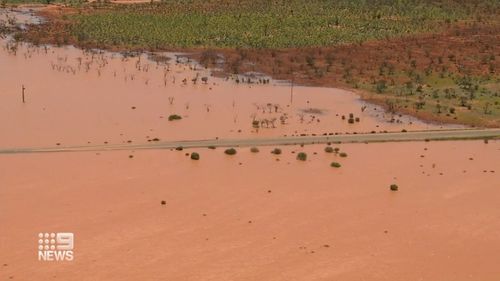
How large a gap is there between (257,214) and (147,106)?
15.1 meters

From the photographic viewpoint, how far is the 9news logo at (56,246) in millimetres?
19078

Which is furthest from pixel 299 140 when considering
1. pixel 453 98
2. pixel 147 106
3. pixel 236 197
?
pixel 453 98

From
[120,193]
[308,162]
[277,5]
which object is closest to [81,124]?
[120,193]

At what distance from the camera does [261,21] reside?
213ft

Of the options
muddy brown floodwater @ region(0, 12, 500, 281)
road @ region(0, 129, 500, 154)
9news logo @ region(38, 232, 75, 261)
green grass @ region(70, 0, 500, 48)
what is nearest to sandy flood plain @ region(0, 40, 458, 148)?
muddy brown floodwater @ region(0, 12, 500, 281)

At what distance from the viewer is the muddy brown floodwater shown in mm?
19422

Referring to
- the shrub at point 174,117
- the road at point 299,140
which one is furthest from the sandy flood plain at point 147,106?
the road at point 299,140

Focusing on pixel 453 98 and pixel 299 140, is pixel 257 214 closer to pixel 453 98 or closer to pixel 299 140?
pixel 299 140

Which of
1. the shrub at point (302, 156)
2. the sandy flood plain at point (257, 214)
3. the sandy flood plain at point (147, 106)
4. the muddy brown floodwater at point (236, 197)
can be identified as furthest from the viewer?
the sandy flood plain at point (147, 106)

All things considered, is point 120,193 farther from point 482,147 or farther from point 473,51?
point 473,51

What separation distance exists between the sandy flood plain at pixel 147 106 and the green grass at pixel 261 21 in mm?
9634

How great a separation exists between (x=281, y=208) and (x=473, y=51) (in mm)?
35532

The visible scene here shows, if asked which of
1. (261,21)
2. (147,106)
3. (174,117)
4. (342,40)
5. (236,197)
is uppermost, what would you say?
(261,21)

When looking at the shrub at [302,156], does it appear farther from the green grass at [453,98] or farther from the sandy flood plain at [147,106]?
the green grass at [453,98]
